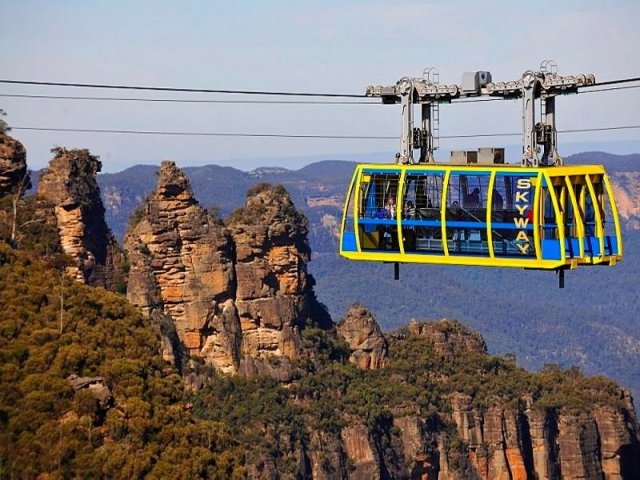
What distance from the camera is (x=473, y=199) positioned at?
38.5 meters

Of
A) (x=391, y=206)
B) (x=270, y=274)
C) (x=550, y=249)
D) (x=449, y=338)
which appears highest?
(x=391, y=206)

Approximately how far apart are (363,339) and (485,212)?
64993 millimetres

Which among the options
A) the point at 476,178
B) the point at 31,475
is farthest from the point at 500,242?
the point at 31,475

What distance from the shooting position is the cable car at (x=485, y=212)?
3712cm

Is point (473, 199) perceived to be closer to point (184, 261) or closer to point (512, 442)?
point (184, 261)

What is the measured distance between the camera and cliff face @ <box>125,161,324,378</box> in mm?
94250

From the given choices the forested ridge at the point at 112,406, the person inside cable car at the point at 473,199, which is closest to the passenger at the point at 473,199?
the person inside cable car at the point at 473,199

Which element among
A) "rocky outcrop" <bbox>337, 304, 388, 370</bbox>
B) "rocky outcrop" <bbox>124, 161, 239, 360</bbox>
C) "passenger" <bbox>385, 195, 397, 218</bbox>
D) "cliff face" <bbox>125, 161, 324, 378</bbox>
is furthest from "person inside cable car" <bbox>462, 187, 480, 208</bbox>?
"rocky outcrop" <bbox>337, 304, 388, 370</bbox>

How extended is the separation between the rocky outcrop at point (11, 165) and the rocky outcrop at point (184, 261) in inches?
520

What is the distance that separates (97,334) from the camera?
192ft

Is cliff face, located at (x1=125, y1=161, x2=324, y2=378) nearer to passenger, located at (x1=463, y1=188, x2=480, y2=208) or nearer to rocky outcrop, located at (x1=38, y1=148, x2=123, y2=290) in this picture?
rocky outcrop, located at (x1=38, y1=148, x2=123, y2=290)

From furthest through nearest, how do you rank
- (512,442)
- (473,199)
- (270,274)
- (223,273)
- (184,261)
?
(512,442)
(270,274)
(223,273)
(184,261)
(473,199)

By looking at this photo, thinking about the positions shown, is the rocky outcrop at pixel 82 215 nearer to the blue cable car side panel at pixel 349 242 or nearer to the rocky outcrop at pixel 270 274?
the rocky outcrop at pixel 270 274

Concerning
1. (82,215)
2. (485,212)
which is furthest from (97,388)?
(82,215)
